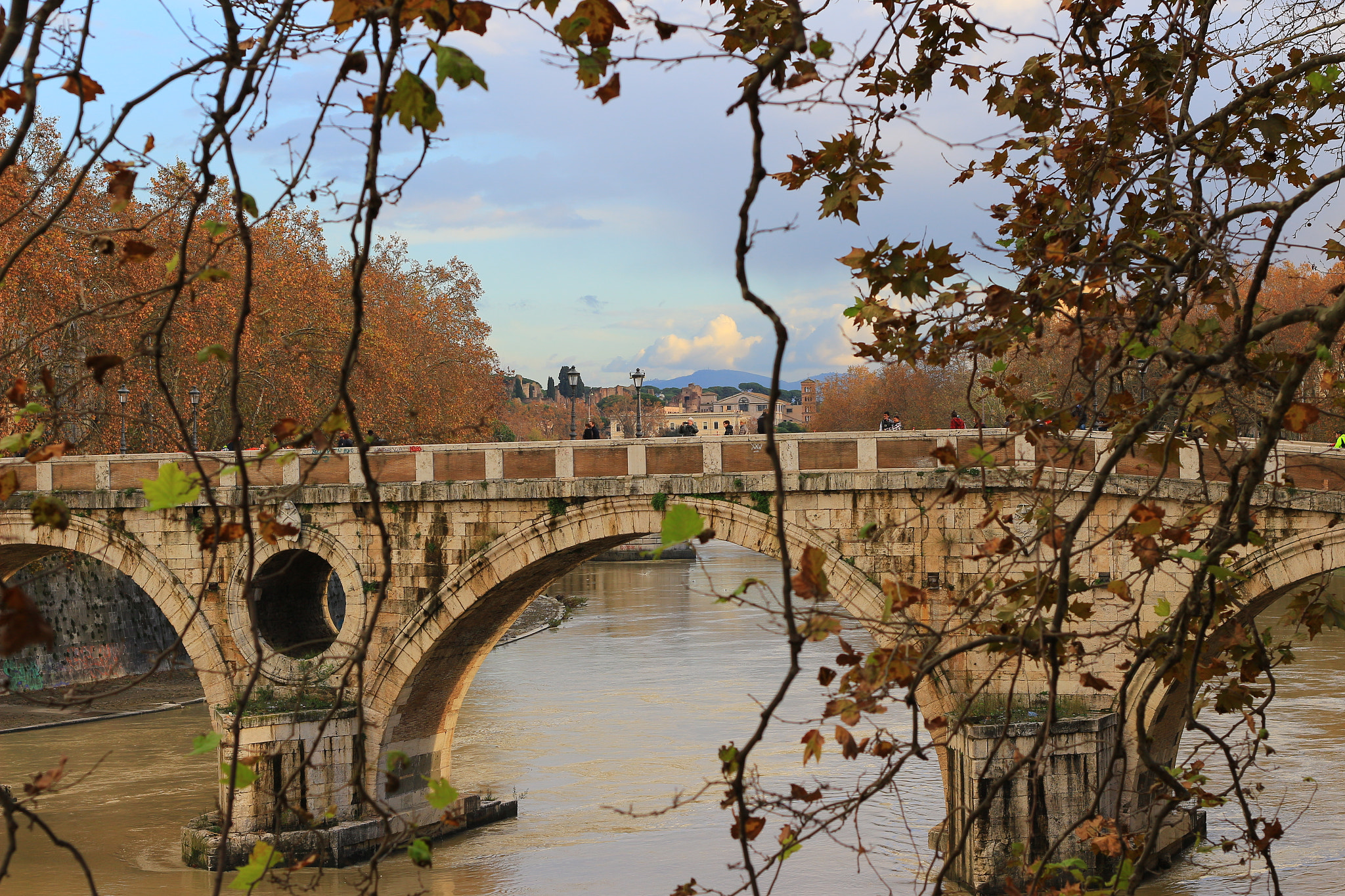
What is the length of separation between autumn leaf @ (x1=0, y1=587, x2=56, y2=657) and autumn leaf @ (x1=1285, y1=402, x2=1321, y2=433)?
279cm

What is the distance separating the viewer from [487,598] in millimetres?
13680

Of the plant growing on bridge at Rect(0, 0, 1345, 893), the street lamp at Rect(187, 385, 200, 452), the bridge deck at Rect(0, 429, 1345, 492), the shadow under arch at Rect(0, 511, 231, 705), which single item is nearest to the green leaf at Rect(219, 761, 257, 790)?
the plant growing on bridge at Rect(0, 0, 1345, 893)

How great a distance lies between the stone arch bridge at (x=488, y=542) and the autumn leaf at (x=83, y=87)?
7983mm

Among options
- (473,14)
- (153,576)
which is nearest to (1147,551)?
(473,14)

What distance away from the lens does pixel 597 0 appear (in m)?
2.60

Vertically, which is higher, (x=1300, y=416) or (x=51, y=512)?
(x=1300, y=416)

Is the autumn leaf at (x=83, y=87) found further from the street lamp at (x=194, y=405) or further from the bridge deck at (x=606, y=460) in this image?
the street lamp at (x=194, y=405)

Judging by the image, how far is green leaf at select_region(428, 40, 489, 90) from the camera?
2.29 metres

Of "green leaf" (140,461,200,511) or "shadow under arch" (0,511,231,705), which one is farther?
"shadow under arch" (0,511,231,705)

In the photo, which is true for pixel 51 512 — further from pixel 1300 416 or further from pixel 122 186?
pixel 1300 416

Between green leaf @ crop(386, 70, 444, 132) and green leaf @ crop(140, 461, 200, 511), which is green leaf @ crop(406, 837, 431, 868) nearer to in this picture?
green leaf @ crop(140, 461, 200, 511)

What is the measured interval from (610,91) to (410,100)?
0.49 meters

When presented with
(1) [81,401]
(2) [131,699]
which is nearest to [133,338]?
(1) [81,401]

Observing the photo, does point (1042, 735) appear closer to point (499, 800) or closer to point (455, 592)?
point (455, 592)
